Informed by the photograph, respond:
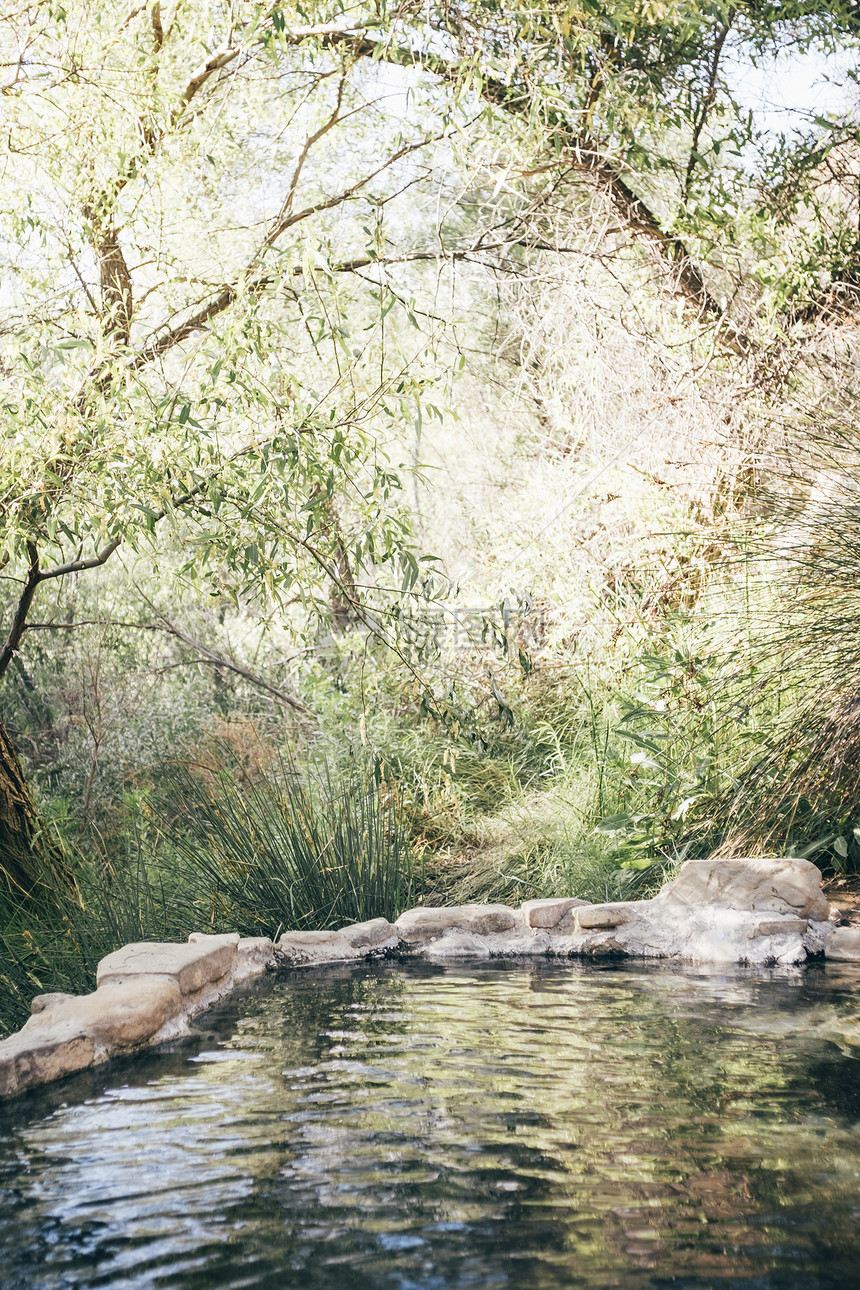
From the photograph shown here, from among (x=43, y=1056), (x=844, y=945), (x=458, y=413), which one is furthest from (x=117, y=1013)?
(x=458, y=413)

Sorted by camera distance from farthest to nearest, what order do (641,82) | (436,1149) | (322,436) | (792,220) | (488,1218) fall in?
(792,220), (641,82), (322,436), (436,1149), (488,1218)

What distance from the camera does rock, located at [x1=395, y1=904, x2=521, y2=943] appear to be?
5105 millimetres

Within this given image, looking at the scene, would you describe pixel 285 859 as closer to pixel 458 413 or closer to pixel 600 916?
pixel 600 916

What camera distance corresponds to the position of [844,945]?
4629mm

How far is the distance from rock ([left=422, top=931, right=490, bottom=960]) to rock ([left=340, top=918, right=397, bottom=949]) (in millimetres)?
172

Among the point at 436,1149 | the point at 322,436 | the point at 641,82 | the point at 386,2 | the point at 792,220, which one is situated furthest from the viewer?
the point at 792,220

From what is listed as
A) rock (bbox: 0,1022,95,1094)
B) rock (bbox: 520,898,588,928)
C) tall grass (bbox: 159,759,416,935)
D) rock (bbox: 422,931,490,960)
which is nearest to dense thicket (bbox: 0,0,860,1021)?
tall grass (bbox: 159,759,416,935)

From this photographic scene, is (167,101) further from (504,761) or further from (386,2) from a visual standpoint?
(504,761)

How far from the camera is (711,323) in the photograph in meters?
6.88

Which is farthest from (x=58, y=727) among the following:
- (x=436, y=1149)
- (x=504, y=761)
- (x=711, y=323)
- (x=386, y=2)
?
(x=436, y=1149)

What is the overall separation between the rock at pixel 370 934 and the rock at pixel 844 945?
182 centimetres

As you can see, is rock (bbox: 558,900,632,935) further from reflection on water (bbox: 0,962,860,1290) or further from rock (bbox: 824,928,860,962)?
reflection on water (bbox: 0,962,860,1290)

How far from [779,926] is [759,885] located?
7.0 inches

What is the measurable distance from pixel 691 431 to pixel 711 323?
2.21ft
